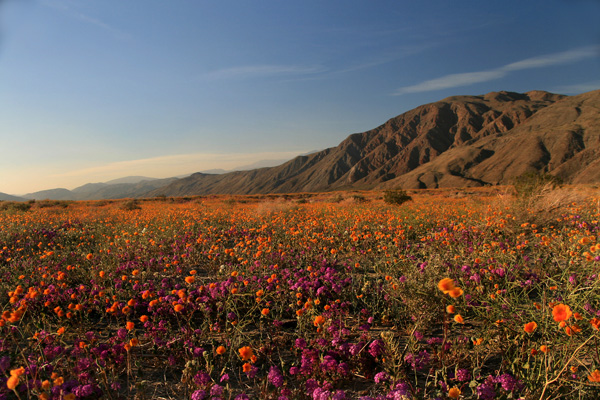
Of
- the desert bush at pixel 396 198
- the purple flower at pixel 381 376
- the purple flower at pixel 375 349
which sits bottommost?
the purple flower at pixel 381 376

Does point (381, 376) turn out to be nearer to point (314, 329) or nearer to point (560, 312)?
point (314, 329)

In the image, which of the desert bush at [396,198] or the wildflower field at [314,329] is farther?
the desert bush at [396,198]

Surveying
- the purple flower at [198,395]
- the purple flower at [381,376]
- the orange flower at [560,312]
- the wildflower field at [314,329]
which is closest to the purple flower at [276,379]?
the wildflower field at [314,329]

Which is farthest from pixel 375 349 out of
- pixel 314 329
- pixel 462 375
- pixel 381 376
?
pixel 314 329

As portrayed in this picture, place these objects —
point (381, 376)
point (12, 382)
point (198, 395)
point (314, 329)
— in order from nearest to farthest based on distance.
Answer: point (12, 382) → point (198, 395) → point (381, 376) → point (314, 329)

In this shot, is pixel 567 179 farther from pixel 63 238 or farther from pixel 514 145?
pixel 63 238

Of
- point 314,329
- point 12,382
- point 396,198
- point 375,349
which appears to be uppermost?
point 12,382

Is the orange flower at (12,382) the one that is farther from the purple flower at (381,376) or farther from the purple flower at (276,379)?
the purple flower at (381,376)

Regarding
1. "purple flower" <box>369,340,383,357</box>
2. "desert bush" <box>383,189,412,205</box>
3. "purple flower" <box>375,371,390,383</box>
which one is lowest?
"purple flower" <box>375,371,390,383</box>

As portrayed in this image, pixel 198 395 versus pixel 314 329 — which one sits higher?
pixel 198 395

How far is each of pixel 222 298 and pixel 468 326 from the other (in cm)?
278

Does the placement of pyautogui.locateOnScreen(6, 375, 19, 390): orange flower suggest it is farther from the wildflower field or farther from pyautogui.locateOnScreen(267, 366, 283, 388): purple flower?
pyautogui.locateOnScreen(267, 366, 283, 388): purple flower

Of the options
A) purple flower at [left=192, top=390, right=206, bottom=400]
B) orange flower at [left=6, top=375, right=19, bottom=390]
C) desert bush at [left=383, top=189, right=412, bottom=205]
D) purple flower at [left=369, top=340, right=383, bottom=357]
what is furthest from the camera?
desert bush at [left=383, top=189, right=412, bottom=205]

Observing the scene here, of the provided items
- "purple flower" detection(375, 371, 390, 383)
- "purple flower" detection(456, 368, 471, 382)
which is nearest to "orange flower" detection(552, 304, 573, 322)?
"purple flower" detection(456, 368, 471, 382)
